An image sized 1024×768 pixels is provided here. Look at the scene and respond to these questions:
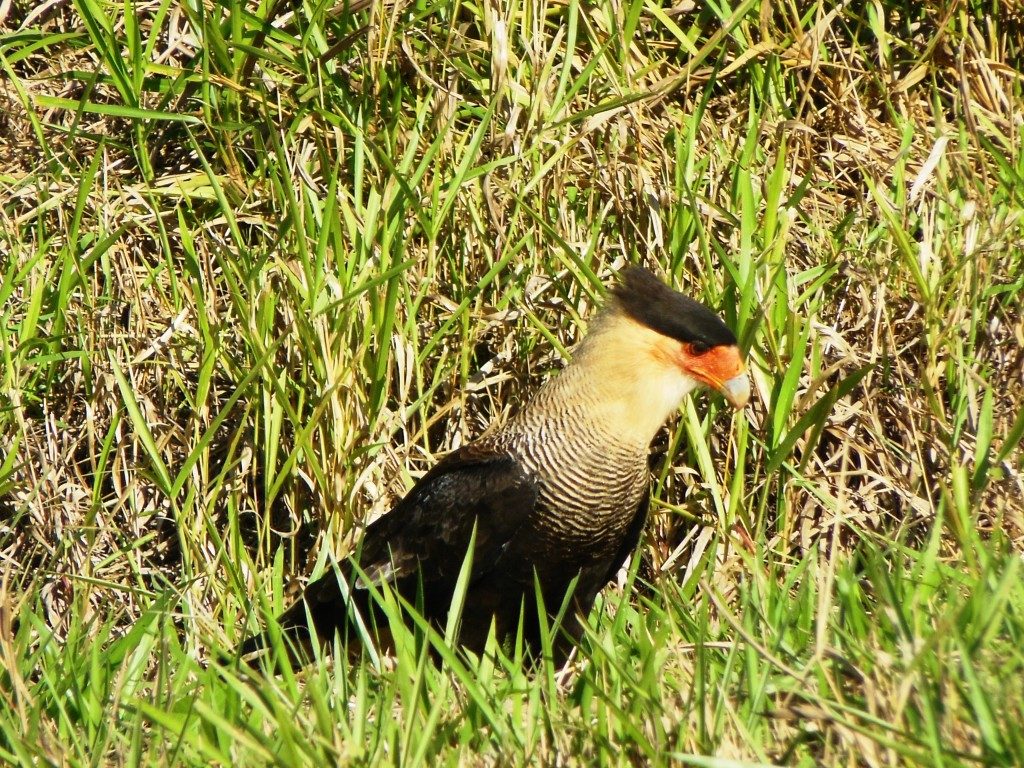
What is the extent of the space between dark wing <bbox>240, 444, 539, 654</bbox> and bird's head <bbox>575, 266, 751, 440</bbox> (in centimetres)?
38

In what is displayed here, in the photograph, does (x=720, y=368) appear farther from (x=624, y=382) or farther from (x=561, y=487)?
(x=561, y=487)

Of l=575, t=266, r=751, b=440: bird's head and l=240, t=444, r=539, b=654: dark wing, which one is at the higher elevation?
l=575, t=266, r=751, b=440: bird's head

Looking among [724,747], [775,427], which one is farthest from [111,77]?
[724,747]

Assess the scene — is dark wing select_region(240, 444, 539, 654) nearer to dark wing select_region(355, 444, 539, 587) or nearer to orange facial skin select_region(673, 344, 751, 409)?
dark wing select_region(355, 444, 539, 587)

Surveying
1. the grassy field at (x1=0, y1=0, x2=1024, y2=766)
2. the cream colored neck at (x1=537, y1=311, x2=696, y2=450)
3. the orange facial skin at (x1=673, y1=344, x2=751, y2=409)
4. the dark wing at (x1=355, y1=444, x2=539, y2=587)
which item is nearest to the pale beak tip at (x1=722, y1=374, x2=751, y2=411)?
the orange facial skin at (x1=673, y1=344, x2=751, y2=409)

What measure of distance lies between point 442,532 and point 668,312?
3.09 feet

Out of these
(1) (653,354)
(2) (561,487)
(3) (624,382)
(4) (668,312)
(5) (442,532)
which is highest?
(4) (668,312)

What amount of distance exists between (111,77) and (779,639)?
3.34 metres

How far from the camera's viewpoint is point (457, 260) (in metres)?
4.60

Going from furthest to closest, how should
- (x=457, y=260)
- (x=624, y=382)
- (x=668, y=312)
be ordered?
(x=457, y=260) → (x=624, y=382) → (x=668, y=312)

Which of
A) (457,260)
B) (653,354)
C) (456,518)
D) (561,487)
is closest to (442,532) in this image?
(456,518)

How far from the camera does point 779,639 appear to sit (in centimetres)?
255

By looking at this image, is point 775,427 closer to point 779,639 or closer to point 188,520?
point 779,639

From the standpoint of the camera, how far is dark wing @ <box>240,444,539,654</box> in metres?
3.76
